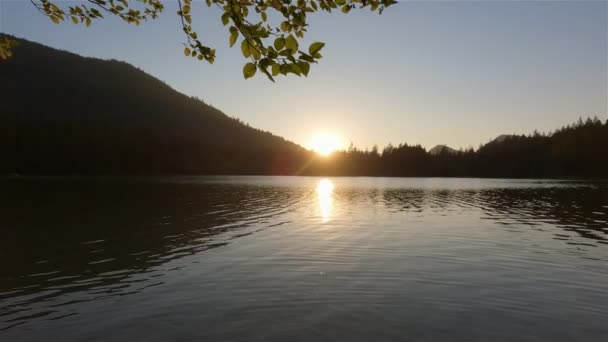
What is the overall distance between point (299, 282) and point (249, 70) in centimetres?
1464

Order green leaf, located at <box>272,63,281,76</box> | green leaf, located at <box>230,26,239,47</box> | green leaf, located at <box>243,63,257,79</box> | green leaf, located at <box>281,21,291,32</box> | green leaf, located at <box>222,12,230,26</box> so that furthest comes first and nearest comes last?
green leaf, located at <box>281,21,291,32</box> → green leaf, located at <box>222,12,230,26</box> → green leaf, located at <box>230,26,239,47</box> → green leaf, located at <box>243,63,257,79</box> → green leaf, located at <box>272,63,281,76</box>

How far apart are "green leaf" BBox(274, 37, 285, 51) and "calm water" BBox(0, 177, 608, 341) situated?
31.7 ft

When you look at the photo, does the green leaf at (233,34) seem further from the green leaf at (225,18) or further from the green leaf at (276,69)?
the green leaf at (276,69)

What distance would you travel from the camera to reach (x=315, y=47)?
4.36 m

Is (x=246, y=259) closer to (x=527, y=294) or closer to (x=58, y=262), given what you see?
(x=58, y=262)

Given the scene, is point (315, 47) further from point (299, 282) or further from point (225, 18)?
point (299, 282)

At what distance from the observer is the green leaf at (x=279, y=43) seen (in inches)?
178

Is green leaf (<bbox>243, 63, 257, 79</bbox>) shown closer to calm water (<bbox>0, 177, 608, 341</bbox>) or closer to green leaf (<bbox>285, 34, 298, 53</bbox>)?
green leaf (<bbox>285, 34, 298, 53</bbox>)

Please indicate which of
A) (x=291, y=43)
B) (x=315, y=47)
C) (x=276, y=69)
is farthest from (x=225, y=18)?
(x=315, y=47)

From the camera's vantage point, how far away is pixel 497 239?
30922 mm

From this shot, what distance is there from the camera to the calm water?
1288 centimetres

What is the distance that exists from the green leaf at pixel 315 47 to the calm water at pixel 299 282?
974 cm

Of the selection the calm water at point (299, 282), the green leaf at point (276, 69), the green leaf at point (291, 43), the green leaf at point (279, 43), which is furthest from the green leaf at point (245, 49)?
the calm water at point (299, 282)

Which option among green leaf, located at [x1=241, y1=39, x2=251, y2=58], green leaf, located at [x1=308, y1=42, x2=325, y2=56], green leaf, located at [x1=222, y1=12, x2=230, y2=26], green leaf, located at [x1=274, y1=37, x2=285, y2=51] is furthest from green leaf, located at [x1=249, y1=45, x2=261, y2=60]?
green leaf, located at [x1=308, y1=42, x2=325, y2=56]
